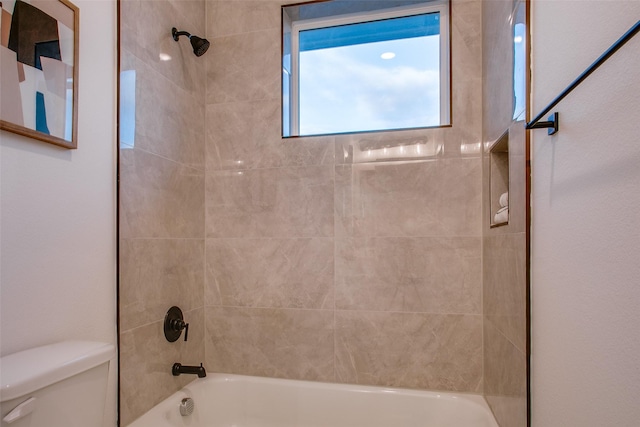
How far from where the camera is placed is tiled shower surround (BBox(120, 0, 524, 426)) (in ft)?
6.11

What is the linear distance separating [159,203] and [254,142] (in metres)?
0.64

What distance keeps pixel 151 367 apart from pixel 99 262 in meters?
0.57

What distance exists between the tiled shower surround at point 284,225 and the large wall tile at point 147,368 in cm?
1

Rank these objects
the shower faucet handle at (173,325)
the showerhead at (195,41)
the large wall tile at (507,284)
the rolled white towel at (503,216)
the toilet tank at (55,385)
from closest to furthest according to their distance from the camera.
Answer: the toilet tank at (55,385) → the large wall tile at (507,284) → the rolled white towel at (503,216) → the shower faucet handle at (173,325) → the showerhead at (195,41)

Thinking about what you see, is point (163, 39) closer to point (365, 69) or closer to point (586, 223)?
point (365, 69)

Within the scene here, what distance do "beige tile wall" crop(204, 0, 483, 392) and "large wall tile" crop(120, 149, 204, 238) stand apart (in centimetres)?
15

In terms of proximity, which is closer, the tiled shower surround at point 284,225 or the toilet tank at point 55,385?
the toilet tank at point 55,385

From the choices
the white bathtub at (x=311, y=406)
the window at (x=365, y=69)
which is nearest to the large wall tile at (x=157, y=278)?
the white bathtub at (x=311, y=406)

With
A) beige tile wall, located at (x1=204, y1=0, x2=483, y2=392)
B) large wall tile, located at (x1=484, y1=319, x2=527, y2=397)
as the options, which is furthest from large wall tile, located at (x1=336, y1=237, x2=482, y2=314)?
large wall tile, located at (x1=484, y1=319, x2=527, y2=397)

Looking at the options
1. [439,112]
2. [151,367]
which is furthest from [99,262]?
[439,112]

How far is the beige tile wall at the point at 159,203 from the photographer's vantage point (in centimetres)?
160

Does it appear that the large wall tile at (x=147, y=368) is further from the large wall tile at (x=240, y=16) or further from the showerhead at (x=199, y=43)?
the large wall tile at (x=240, y=16)

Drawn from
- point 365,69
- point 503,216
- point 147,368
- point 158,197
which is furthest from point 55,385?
point 365,69

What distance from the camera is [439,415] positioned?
1863 mm
